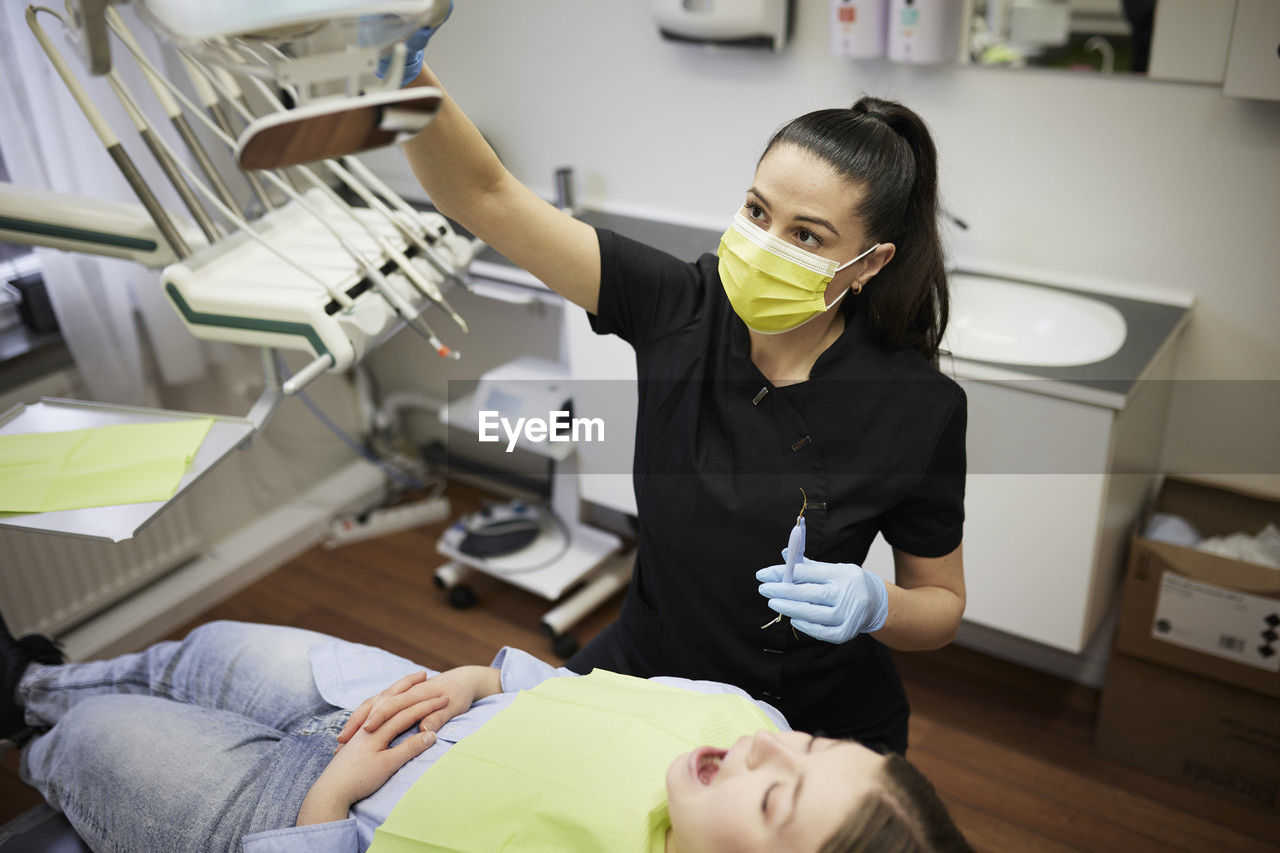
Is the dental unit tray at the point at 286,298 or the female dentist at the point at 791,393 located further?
the dental unit tray at the point at 286,298

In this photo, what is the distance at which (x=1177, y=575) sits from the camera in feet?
6.51

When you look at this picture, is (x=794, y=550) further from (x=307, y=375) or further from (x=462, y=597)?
(x=462, y=597)

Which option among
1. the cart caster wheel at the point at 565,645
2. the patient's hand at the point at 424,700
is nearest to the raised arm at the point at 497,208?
the patient's hand at the point at 424,700

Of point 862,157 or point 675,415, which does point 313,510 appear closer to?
point 675,415

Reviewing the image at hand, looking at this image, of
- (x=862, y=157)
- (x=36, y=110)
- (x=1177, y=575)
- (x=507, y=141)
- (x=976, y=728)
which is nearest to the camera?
(x=862, y=157)

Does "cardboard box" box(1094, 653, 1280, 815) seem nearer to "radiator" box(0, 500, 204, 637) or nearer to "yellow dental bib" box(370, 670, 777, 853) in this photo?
"yellow dental bib" box(370, 670, 777, 853)

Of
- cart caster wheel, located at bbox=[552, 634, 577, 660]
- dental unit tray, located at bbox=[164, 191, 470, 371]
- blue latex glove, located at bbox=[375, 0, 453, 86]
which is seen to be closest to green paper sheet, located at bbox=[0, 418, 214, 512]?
dental unit tray, located at bbox=[164, 191, 470, 371]

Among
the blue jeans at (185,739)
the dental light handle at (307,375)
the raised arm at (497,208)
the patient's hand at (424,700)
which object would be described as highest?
the raised arm at (497,208)

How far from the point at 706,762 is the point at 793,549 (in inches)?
10.2

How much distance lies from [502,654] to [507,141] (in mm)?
1841

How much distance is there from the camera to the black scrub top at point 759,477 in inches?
51.9

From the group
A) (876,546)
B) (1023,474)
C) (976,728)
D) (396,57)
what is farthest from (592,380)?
(396,57)

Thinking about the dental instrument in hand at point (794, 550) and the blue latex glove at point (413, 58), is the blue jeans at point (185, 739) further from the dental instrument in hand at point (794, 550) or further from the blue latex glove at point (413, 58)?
the blue latex glove at point (413, 58)

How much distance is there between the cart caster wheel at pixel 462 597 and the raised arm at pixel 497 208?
148 cm
